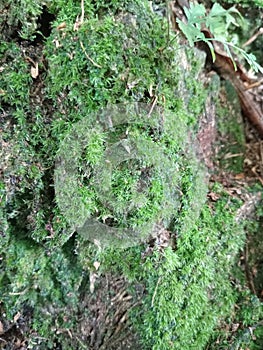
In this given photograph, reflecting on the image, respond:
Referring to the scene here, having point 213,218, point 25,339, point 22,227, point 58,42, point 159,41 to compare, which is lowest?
point 25,339

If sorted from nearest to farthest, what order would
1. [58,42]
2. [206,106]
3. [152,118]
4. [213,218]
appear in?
[58,42] → [152,118] → [213,218] → [206,106]

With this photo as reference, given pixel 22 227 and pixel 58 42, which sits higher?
pixel 58 42

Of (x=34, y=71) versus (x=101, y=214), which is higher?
(x=34, y=71)

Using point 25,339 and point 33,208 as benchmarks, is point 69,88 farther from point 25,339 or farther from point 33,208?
point 25,339

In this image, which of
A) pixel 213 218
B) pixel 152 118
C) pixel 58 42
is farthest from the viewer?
pixel 213 218

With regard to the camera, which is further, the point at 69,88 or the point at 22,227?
the point at 22,227

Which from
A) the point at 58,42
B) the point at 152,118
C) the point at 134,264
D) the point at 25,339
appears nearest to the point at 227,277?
the point at 134,264
